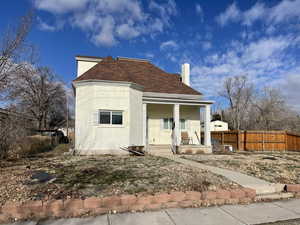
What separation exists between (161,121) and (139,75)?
4.10m

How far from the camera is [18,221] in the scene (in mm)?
3295

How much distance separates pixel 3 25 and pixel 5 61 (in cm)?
137

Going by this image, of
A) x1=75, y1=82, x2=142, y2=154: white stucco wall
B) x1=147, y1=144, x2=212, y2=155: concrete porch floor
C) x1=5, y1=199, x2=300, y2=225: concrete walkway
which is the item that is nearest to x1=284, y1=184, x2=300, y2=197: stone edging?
x1=5, y1=199, x2=300, y2=225: concrete walkway

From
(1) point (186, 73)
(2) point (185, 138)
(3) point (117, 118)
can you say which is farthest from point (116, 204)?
(1) point (186, 73)

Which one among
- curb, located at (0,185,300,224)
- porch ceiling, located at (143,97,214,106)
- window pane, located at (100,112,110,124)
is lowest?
curb, located at (0,185,300,224)

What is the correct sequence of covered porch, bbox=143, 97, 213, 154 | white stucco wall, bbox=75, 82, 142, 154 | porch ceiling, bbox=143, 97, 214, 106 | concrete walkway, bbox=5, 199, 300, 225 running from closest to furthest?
concrete walkway, bbox=5, 199, 300, 225 < white stucco wall, bbox=75, 82, 142, 154 < porch ceiling, bbox=143, 97, 214, 106 < covered porch, bbox=143, 97, 213, 154

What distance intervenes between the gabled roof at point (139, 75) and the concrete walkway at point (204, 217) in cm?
859

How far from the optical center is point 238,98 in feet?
140

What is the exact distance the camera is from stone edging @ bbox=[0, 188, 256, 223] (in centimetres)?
338

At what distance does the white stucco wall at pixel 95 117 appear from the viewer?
10.4 meters

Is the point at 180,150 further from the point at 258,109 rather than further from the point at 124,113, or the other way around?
the point at 258,109

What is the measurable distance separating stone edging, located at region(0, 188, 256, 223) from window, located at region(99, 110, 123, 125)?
23.5 ft

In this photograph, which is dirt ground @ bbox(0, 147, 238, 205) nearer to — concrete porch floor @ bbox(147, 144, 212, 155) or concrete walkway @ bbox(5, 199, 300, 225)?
concrete walkway @ bbox(5, 199, 300, 225)

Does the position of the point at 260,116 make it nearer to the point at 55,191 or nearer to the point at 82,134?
the point at 82,134
